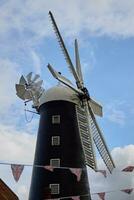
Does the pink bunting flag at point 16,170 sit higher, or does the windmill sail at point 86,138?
the windmill sail at point 86,138

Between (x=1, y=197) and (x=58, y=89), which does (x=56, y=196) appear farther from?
(x=58, y=89)

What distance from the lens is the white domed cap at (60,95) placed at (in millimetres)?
35719

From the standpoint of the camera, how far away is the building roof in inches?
972

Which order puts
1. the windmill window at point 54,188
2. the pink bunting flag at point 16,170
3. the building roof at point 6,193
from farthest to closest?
the windmill window at point 54,188, the building roof at point 6,193, the pink bunting flag at point 16,170

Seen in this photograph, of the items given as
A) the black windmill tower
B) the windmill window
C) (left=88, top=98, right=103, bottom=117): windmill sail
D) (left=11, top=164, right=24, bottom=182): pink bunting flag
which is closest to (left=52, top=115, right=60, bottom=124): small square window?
the black windmill tower

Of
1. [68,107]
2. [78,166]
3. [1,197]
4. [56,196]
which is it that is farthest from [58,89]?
[1,197]

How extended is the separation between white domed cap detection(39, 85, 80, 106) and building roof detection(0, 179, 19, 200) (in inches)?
448

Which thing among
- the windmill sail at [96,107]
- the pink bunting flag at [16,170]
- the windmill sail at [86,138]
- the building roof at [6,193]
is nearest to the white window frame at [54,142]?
the windmill sail at [86,138]

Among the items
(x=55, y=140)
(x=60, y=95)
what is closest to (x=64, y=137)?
(x=55, y=140)

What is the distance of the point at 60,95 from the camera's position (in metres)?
35.9

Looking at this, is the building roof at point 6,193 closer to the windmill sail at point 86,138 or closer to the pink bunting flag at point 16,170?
the pink bunting flag at point 16,170

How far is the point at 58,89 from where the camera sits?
120ft

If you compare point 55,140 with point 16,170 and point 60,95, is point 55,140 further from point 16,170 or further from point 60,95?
point 16,170

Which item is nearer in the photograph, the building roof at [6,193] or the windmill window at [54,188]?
the building roof at [6,193]
